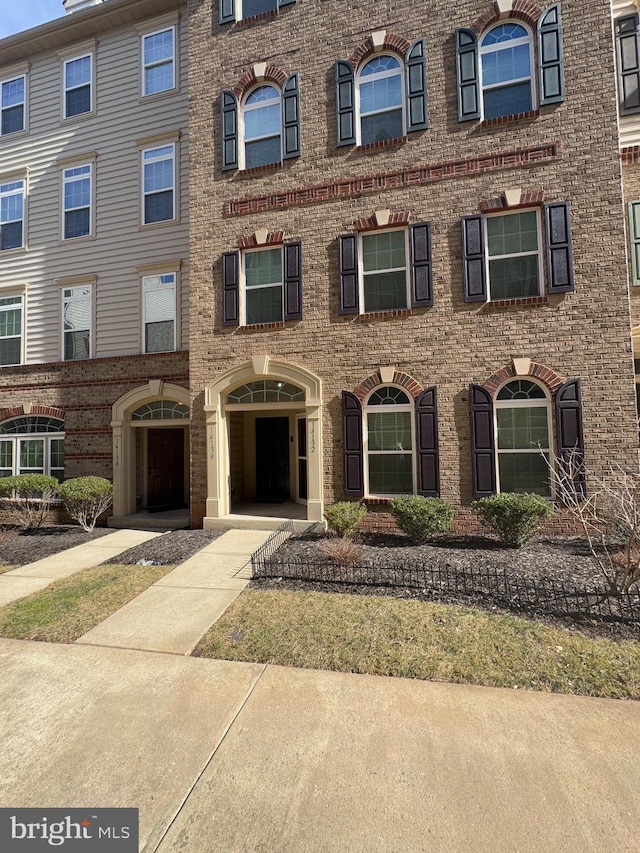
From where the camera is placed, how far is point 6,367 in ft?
44.2

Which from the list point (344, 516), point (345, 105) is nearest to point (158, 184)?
point (345, 105)

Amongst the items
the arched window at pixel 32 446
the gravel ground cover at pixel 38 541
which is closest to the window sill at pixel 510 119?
the gravel ground cover at pixel 38 541

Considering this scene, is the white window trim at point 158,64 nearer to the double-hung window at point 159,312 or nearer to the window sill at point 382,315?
the double-hung window at point 159,312

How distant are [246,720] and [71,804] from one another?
3.97ft

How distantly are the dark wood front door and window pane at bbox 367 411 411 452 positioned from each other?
712 cm

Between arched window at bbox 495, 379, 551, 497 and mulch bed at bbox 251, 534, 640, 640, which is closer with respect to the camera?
mulch bed at bbox 251, 534, 640, 640

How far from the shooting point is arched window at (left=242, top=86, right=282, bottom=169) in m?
10.6

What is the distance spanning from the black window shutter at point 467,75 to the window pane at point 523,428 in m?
6.28

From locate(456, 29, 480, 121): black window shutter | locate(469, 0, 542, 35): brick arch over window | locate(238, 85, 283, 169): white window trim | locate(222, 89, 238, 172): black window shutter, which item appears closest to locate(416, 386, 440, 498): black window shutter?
locate(456, 29, 480, 121): black window shutter

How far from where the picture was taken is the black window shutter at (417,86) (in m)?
9.52

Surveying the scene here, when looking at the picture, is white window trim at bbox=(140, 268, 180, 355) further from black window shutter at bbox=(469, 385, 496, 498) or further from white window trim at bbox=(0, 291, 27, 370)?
black window shutter at bbox=(469, 385, 496, 498)

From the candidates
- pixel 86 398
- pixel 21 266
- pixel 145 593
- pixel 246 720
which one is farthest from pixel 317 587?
pixel 21 266

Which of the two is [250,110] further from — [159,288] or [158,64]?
[159,288]

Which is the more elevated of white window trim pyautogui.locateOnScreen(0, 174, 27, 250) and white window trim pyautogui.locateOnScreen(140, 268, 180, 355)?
white window trim pyautogui.locateOnScreen(0, 174, 27, 250)
